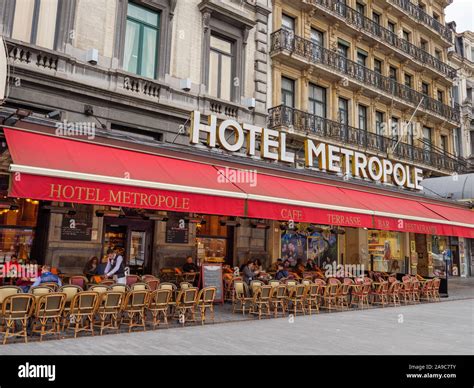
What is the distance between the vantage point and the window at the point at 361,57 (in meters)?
23.0

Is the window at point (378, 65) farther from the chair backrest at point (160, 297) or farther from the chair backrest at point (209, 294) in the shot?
the chair backrest at point (160, 297)

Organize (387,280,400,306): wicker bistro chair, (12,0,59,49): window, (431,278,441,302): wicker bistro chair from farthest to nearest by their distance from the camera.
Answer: (431,278,441,302): wicker bistro chair → (387,280,400,306): wicker bistro chair → (12,0,59,49): window

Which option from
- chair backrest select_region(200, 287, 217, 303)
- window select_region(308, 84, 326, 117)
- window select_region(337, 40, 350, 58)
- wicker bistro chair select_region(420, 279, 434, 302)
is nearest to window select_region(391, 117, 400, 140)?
window select_region(337, 40, 350, 58)

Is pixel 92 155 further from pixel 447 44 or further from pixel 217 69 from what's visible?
pixel 447 44

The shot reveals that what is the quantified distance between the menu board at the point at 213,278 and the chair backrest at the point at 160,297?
9.83 feet

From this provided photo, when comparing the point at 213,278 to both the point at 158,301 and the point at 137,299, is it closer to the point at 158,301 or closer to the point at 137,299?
the point at 158,301

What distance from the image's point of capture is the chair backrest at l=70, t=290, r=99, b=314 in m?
7.58

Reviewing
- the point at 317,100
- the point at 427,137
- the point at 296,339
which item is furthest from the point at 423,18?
the point at 296,339

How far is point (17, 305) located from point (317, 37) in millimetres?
18495

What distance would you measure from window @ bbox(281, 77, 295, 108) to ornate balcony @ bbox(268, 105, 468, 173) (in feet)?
3.05

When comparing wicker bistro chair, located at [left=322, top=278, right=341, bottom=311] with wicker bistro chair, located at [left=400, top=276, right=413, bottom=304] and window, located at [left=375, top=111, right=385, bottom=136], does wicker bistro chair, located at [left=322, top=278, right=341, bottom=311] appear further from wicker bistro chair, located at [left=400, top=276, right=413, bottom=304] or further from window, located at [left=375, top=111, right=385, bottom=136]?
window, located at [left=375, top=111, right=385, bottom=136]

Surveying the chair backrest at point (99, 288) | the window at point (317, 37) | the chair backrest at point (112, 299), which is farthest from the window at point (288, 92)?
the chair backrest at point (112, 299)
